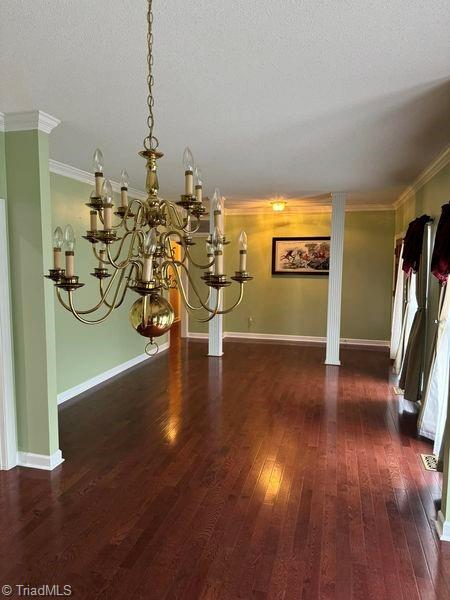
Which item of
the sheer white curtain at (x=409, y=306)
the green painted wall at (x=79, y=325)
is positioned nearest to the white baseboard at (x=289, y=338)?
the sheer white curtain at (x=409, y=306)

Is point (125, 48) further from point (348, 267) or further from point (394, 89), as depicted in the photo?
point (348, 267)

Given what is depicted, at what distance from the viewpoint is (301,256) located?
24.8 feet

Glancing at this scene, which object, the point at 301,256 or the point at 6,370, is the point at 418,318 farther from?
the point at 6,370

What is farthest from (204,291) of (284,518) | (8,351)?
(284,518)

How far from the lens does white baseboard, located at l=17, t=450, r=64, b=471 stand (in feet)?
9.84

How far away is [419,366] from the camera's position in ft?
13.8

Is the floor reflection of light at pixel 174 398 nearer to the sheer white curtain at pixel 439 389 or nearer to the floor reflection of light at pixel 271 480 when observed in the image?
the floor reflection of light at pixel 271 480

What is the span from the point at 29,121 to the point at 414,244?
3755 mm

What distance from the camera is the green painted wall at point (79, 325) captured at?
4355mm

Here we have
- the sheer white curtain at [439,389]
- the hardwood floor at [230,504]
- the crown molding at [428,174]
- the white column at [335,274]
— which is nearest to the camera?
the hardwood floor at [230,504]

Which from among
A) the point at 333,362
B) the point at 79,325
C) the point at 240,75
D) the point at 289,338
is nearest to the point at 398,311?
the point at 333,362

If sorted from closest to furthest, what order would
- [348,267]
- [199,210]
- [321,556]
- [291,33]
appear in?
[199,210] → [291,33] → [321,556] → [348,267]

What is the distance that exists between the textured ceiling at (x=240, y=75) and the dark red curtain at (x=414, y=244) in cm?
66

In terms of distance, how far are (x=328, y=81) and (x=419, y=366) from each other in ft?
10.1
